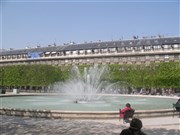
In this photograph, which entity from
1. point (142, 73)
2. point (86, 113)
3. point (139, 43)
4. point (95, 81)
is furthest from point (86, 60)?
point (86, 113)

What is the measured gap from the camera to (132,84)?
71750mm

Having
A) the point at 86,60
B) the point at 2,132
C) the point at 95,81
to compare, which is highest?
the point at 86,60

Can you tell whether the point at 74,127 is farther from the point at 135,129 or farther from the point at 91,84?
the point at 91,84

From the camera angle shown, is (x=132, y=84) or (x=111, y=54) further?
(x=111, y=54)

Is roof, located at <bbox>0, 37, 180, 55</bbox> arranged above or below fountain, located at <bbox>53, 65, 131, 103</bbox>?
above

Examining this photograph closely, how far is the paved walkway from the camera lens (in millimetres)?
15352

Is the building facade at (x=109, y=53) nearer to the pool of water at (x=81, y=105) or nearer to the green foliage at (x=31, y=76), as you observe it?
the green foliage at (x=31, y=76)

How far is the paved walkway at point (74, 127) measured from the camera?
50.4 feet

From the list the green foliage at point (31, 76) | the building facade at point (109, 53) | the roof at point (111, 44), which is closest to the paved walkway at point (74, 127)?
the green foliage at point (31, 76)

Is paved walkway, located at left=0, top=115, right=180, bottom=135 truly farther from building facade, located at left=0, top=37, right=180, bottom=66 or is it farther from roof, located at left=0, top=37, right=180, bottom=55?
roof, located at left=0, top=37, right=180, bottom=55

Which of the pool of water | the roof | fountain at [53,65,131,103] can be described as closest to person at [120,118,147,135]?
the pool of water

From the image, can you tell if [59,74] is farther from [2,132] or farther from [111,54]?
[2,132]

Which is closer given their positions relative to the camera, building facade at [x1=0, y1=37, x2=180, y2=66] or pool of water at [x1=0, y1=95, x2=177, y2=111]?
pool of water at [x1=0, y1=95, x2=177, y2=111]

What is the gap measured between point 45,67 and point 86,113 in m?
60.3
